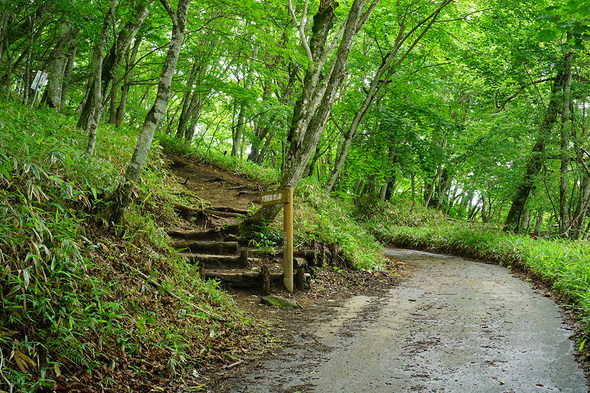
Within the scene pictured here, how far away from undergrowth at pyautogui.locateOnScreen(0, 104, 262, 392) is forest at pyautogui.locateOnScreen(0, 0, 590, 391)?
0.10 feet

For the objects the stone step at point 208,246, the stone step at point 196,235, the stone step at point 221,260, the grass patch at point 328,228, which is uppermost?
the grass patch at point 328,228

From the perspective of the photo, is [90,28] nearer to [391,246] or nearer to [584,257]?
[584,257]

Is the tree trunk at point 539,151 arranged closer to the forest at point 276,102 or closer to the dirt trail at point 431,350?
the forest at point 276,102

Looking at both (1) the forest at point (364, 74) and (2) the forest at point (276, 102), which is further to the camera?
Answer: (1) the forest at point (364, 74)

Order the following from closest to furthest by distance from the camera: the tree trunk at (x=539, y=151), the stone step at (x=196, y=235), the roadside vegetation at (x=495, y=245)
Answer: the roadside vegetation at (x=495, y=245), the stone step at (x=196, y=235), the tree trunk at (x=539, y=151)

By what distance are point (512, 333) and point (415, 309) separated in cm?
166

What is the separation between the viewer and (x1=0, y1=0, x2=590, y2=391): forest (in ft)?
12.6

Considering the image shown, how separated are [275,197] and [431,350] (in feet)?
12.5

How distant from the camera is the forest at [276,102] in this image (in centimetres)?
386

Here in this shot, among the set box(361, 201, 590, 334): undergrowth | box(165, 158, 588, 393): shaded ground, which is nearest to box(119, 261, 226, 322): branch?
box(165, 158, 588, 393): shaded ground

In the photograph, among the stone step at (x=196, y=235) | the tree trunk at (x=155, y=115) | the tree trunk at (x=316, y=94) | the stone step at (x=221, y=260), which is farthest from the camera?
the tree trunk at (x=316, y=94)

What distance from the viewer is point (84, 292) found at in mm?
3594

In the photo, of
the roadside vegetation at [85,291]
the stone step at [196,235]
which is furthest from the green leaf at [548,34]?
the stone step at [196,235]

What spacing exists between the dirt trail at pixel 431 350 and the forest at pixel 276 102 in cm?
84
